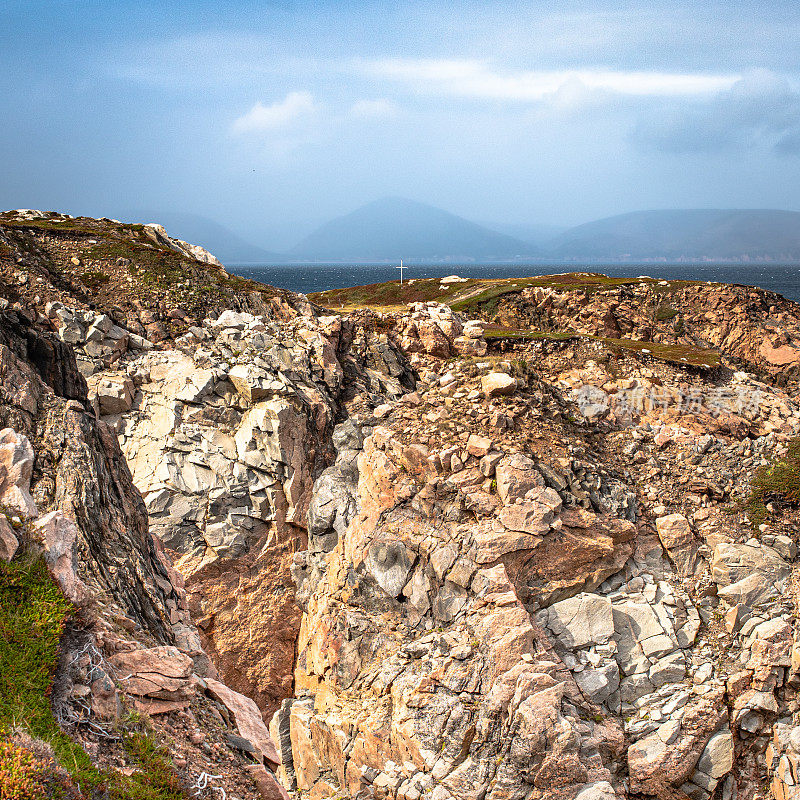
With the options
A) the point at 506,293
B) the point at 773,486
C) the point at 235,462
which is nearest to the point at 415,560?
the point at 235,462

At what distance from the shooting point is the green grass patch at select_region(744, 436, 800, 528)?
1559 centimetres

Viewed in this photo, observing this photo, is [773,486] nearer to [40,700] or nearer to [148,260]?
[40,700]

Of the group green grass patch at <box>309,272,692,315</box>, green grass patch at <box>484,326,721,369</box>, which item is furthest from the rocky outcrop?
green grass patch at <box>309,272,692,315</box>

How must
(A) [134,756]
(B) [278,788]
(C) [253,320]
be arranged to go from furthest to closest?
(C) [253,320] < (B) [278,788] < (A) [134,756]

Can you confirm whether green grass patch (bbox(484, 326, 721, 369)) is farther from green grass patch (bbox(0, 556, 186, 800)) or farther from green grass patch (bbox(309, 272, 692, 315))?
green grass patch (bbox(0, 556, 186, 800))

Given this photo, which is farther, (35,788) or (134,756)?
(134,756)

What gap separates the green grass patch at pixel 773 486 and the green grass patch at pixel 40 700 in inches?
620

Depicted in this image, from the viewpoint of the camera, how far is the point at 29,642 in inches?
255

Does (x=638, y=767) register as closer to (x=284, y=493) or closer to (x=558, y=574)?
(x=558, y=574)

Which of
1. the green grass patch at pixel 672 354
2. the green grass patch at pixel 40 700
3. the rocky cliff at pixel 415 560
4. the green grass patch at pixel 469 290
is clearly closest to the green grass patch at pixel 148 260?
the rocky cliff at pixel 415 560

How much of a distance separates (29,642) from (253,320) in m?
18.8

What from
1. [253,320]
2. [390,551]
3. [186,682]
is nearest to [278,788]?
[186,682]

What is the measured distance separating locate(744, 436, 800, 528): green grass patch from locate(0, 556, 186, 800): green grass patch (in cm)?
1575

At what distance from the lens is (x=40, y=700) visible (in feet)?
19.6
